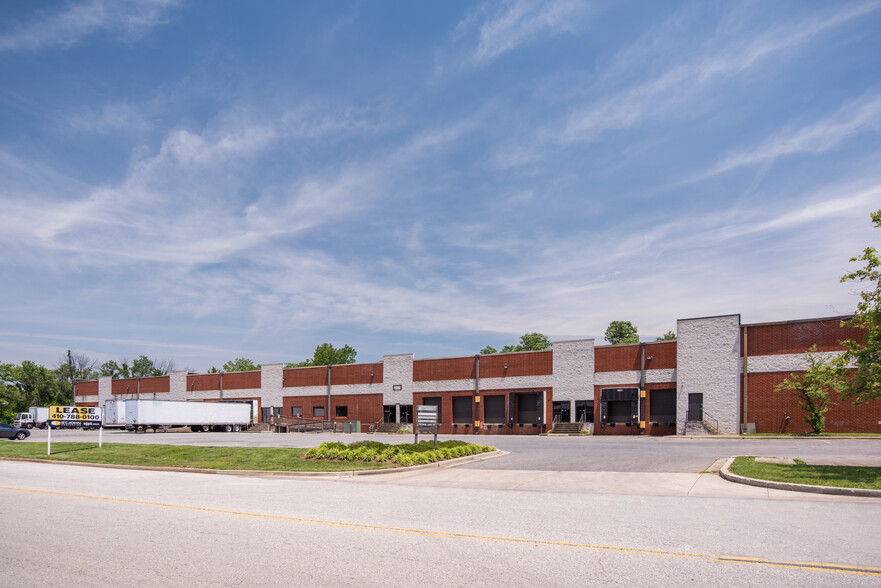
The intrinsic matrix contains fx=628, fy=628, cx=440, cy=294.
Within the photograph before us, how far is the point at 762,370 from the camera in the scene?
41.2m

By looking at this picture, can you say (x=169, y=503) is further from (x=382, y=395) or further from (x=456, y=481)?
(x=382, y=395)

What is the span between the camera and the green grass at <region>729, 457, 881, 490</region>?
14.0m

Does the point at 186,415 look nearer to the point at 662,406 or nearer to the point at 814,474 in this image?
the point at 662,406

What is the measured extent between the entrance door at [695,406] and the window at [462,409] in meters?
18.6

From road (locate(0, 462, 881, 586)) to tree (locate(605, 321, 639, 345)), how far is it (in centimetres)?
9381

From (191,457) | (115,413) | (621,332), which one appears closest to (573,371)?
(191,457)

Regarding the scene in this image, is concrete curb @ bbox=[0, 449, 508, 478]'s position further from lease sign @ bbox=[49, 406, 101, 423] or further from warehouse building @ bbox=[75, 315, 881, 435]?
warehouse building @ bbox=[75, 315, 881, 435]

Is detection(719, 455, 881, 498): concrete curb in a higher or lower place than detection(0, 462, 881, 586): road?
lower

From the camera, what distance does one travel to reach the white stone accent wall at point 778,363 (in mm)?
40000

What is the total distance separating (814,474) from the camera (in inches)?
611

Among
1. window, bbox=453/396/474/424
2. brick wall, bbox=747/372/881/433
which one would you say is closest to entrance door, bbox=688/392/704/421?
brick wall, bbox=747/372/881/433

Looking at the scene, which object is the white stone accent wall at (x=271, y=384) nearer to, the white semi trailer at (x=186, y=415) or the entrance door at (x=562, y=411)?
the white semi trailer at (x=186, y=415)

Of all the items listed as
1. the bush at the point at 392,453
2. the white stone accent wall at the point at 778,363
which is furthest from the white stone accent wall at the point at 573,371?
the bush at the point at 392,453

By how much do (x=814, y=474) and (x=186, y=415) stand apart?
5511 cm
